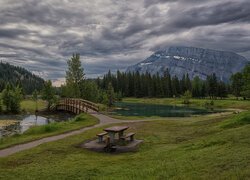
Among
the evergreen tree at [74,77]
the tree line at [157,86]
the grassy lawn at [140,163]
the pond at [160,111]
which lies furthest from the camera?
the tree line at [157,86]

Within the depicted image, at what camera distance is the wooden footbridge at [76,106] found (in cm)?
6066

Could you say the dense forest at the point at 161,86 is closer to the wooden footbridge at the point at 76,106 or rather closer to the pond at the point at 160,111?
the pond at the point at 160,111

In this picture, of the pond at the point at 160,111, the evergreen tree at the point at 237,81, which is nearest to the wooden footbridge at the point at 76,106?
the pond at the point at 160,111

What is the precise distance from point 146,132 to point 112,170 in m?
15.8

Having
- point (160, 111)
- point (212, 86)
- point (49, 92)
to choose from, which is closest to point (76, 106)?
point (49, 92)

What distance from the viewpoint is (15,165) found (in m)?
16.4

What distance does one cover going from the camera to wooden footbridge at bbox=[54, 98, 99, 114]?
199 feet

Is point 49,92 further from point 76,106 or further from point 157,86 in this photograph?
point 157,86

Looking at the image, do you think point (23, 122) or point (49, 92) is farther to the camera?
point (49, 92)

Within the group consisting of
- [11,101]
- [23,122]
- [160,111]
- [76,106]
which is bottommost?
[23,122]

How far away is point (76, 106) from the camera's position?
7000cm

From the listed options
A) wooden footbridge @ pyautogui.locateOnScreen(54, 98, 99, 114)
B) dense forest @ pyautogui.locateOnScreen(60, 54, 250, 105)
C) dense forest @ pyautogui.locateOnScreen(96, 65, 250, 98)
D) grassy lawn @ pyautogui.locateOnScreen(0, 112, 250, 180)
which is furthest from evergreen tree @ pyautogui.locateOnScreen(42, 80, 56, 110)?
dense forest @ pyautogui.locateOnScreen(96, 65, 250, 98)

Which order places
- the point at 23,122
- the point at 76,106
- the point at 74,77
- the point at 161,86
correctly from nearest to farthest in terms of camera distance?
1. the point at 23,122
2. the point at 76,106
3. the point at 74,77
4. the point at 161,86

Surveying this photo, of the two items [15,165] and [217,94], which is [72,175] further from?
[217,94]
